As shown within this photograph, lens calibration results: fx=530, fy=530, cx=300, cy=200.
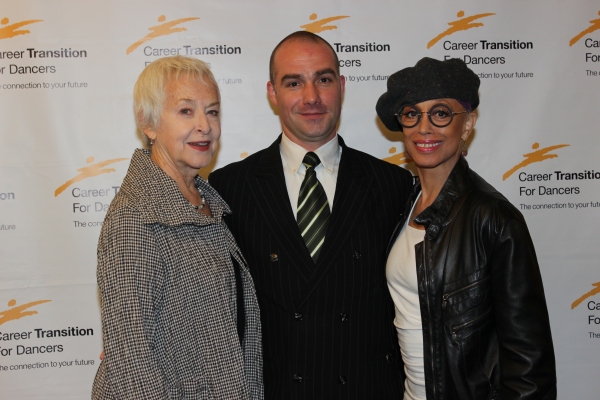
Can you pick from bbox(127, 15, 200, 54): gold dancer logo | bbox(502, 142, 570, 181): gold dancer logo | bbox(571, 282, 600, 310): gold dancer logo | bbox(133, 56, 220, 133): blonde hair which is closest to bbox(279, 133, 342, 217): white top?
bbox(133, 56, 220, 133): blonde hair

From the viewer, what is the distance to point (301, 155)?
2273 mm

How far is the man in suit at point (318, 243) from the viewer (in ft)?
6.64

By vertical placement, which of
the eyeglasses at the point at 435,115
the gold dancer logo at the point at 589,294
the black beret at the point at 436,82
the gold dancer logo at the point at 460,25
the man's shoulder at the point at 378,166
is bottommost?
the gold dancer logo at the point at 589,294

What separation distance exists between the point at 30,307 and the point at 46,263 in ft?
0.85

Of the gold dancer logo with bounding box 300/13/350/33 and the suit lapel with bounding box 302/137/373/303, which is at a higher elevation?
the gold dancer logo with bounding box 300/13/350/33

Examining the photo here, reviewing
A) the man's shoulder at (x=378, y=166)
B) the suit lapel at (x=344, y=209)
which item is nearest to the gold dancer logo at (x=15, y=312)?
the suit lapel at (x=344, y=209)

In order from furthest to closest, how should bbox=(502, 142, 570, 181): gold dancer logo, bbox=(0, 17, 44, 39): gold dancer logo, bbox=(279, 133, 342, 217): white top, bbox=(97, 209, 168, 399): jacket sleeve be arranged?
bbox=(502, 142, 570, 181): gold dancer logo < bbox=(0, 17, 44, 39): gold dancer logo < bbox=(279, 133, 342, 217): white top < bbox=(97, 209, 168, 399): jacket sleeve

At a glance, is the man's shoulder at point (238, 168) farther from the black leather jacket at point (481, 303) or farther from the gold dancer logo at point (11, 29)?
the gold dancer logo at point (11, 29)

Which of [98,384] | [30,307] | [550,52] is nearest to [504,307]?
[98,384]

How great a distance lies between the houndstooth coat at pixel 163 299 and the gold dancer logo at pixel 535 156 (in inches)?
76.5

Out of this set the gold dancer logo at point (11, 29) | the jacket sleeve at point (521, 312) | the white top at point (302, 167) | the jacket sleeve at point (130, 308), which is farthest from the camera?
the gold dancer logo at point (11, 29)

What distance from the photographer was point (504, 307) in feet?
5.58

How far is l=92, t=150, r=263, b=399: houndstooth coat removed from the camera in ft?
5.16

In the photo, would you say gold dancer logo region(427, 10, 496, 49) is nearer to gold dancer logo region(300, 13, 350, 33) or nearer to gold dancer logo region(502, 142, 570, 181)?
gold dancer logo region(300, 13, 350, 33)
